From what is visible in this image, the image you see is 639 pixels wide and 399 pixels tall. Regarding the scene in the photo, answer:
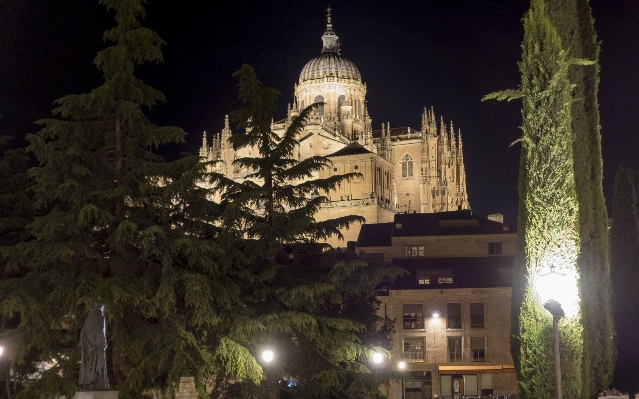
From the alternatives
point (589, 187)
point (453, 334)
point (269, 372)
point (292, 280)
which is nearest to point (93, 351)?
point (269, 372)

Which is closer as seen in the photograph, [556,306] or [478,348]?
[556,306]

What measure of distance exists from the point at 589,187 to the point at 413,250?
104 ft

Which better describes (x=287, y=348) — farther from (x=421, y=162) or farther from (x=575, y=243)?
(x=421, y=162)

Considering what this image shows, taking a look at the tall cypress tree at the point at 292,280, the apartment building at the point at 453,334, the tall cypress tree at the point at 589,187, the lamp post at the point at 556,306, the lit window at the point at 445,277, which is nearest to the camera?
the lamp post at the point at 556,306

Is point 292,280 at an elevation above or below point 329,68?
below

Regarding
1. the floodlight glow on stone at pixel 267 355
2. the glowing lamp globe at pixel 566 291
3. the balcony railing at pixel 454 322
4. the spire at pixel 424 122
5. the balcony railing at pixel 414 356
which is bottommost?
the balcony railing at pixel 414 356

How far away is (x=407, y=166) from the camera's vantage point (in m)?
94.2

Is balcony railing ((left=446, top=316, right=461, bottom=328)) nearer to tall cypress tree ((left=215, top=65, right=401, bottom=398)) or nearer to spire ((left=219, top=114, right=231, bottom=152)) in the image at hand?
tall cypress tree ((left=215, top=65, right=401, bottom=398))

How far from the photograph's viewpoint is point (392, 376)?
28203mm

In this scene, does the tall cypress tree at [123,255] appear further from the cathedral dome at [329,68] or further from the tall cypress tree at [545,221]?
the cathedral dome at [329,68]

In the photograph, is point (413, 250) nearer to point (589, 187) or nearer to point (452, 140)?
point (589, 187)

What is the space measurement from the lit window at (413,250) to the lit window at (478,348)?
28.0 ft

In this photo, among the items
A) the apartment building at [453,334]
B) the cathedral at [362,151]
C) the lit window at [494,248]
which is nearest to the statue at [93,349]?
the apartment building at [453,334]

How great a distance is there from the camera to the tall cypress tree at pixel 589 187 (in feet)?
78.5
